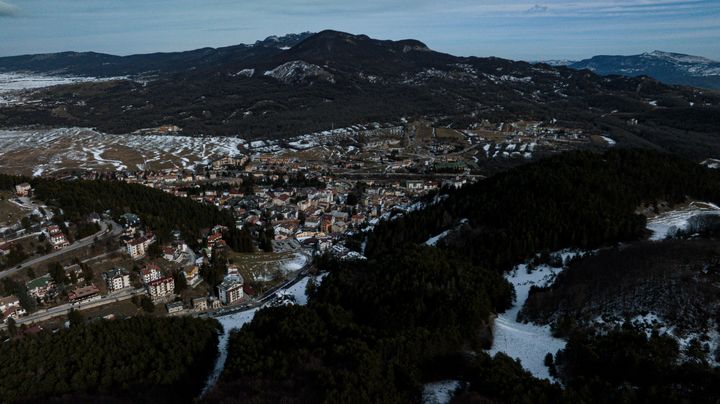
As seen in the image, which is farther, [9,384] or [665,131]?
[665,131]

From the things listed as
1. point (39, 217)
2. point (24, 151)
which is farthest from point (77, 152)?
point (39, 217)

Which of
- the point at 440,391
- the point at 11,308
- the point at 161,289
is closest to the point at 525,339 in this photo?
the point at 440,391

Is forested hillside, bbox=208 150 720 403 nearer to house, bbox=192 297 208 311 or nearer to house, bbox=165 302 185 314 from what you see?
house, bbox=192 297 208 311

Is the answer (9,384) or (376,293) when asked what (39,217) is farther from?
(376,293)

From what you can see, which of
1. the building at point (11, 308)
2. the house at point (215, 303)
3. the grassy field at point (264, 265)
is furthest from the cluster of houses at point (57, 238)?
the house at point (215, 303)

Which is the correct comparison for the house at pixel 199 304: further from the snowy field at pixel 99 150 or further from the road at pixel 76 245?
the snowy field at pixel 99 150

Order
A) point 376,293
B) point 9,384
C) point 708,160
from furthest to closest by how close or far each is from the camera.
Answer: point 708,160 → point 376,293 → point 9,384
